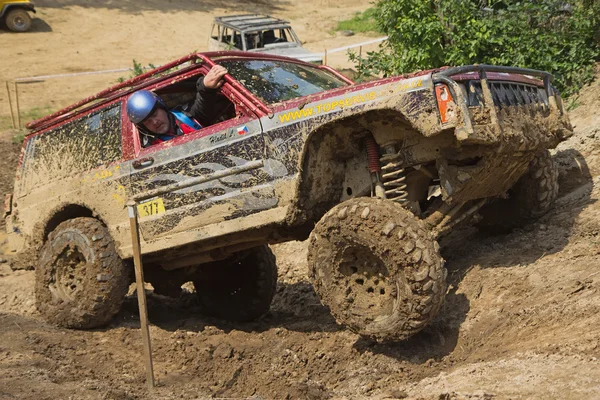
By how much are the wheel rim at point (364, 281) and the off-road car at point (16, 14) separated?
69.6 feet

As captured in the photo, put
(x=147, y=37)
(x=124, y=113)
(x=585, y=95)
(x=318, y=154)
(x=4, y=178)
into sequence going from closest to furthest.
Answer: (x=318, y=154) < (x=124, y=113) < (x=585, y=95) < (x=4, y=178) < (x=147, y=37)

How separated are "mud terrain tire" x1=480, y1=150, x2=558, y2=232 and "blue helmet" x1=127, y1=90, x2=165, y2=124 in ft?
9.89

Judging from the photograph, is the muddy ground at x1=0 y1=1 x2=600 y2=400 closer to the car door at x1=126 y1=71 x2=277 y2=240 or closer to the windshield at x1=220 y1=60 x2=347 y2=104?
the car door at x1=126 y1=71 x2=277 y2=240

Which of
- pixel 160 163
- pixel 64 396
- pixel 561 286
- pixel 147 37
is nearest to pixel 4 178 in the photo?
pixel 160 163

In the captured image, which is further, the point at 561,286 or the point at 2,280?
the point at 2,280

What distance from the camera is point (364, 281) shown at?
579 centimetres

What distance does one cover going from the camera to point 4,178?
13.6 metres

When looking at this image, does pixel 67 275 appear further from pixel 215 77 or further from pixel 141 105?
pixel 215 77

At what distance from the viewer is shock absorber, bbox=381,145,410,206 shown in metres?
5.79

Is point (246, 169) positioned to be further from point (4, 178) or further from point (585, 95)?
point (4, 178)

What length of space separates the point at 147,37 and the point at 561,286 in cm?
2273

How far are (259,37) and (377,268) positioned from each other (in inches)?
536

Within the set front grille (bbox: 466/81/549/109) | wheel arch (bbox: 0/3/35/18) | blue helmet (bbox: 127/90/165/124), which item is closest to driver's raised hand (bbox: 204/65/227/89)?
blue helmet (bbox: 127/90/165/124)

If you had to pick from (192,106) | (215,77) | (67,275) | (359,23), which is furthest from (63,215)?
(359,23)
